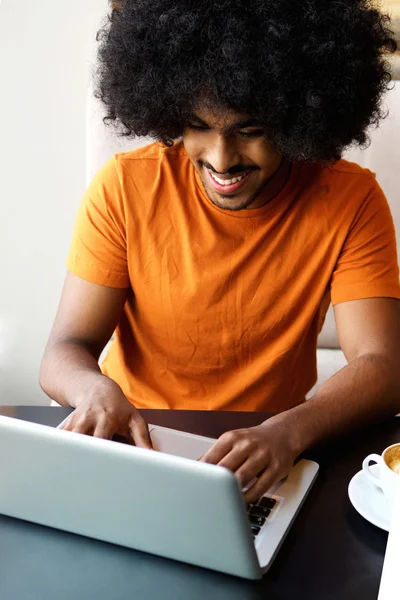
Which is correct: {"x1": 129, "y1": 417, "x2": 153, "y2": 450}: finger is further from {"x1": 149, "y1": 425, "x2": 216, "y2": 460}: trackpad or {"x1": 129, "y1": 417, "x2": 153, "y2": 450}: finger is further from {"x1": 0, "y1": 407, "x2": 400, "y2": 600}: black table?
{"x1": 0, "y1": 407, "x2": 400, "y2": 600}: black table

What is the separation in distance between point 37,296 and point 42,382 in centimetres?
98

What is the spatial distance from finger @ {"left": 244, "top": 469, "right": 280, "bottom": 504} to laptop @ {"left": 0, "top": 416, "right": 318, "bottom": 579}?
20mm

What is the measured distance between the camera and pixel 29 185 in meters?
2.13

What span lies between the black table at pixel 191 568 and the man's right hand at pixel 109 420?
0.17 m

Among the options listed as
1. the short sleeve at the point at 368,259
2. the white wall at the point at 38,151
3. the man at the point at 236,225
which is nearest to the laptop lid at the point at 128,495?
the man at the point at 236,225

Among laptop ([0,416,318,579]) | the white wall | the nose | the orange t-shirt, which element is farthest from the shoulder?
the white wall

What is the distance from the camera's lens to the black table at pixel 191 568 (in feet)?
2.60

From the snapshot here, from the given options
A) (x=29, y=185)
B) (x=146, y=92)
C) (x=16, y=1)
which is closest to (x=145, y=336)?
(x=146, y=92)

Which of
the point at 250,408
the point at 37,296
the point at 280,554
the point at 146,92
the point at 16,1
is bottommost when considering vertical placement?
the point at 37,296

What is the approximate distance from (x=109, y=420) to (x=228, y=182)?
47 centimetres

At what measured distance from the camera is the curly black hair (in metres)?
1.11

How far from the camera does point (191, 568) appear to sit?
823mm

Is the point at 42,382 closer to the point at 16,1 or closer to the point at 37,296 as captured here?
the point at 37,296

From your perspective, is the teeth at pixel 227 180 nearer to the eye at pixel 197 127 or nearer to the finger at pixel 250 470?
the eye at pixel 197 127
